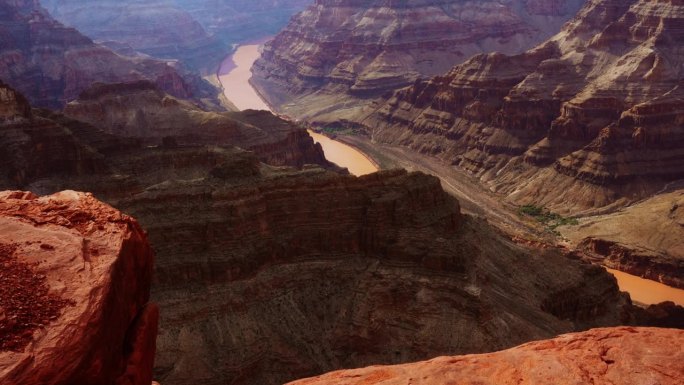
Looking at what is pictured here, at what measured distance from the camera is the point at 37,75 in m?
163

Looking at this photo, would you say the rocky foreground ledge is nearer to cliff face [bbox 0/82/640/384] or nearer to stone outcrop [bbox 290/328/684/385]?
stone outcrop [bbox 290/328/684/385]

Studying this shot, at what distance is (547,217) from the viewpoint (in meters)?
98.6

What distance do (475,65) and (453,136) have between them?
1534 cm

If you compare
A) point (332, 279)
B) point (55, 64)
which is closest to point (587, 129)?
point (332, 279)

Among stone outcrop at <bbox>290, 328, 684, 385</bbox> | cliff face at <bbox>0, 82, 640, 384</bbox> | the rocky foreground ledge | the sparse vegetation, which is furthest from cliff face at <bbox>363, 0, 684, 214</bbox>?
the rocky foreground ledge

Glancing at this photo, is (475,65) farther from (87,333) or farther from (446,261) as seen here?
(87,333)

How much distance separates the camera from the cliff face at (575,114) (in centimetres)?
10106

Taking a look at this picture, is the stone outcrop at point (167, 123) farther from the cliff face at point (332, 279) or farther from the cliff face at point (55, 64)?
the cliff face at point (55, 64)

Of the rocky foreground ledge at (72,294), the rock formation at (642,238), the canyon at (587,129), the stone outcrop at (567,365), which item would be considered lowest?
the stone outcrop at (567,365)

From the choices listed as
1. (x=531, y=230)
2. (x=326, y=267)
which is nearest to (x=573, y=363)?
(x=326, y=267)

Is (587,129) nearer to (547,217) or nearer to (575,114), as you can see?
(575,114)

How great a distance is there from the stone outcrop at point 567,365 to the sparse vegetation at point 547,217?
76147 mm

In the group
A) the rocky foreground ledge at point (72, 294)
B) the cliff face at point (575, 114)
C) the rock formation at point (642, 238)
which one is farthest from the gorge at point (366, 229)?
the cliff face at point (575, 114)

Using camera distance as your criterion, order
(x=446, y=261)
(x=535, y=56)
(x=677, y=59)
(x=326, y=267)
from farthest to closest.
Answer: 1. (x=535, y=56)
2. (x=677, y=59)
3. (x=326, y=267)
4. (x=446, y=261)
